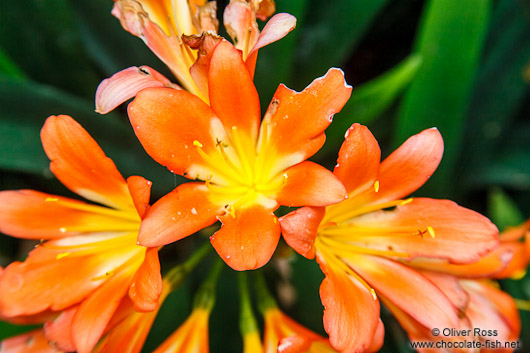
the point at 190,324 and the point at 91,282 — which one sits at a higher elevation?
the point at 91,282

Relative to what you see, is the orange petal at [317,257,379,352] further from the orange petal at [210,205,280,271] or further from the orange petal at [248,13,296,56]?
the orange petal at [248,13,296,56]

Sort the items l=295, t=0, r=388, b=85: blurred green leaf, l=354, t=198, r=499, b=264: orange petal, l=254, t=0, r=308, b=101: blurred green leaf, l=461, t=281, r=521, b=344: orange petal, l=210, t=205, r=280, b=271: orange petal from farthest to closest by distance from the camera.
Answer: l=295, t=0, r=388, b=85: blurred green leaf, l=254, t=0, r=308, b=101: blurred green leaf, l=461, t=281, r=521, b=344: orange petal, l=354, t=198, r=499, b=264: orange petal, l=210, t=205, r=280, b=271: orange petal

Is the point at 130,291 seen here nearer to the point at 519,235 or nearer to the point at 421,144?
the point at 421,144

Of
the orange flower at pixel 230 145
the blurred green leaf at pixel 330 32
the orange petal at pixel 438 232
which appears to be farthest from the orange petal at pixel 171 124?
the blurred green leaf at pixel 330 32

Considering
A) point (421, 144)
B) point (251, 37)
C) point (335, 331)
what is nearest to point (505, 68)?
point (421, 144)

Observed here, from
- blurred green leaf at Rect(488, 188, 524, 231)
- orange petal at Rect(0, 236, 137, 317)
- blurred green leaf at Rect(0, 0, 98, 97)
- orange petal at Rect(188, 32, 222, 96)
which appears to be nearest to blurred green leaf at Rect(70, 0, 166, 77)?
blurred green leaf at Rect(0, 0, 98, 97)

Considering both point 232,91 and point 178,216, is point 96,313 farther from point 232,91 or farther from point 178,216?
point 232,91

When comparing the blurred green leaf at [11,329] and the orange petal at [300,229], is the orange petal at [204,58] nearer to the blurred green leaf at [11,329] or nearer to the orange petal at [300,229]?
the orange petal at [300,229]
